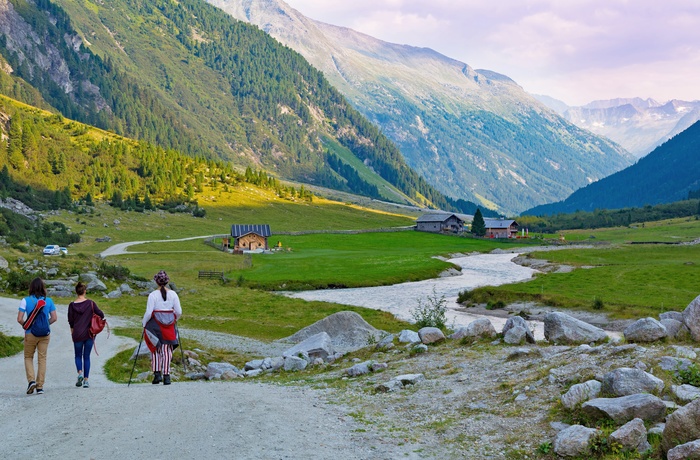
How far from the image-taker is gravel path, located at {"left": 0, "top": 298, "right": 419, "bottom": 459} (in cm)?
1177

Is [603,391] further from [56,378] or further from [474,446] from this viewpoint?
[56,378]

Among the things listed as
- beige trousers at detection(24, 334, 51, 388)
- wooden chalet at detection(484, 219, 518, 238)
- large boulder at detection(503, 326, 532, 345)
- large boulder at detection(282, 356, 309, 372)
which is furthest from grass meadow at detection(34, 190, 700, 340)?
beige trousers at detection(24, 334, 51, 388)

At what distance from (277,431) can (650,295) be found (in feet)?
200

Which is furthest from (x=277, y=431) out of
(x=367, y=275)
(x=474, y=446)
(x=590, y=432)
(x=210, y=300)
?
(x=367, y=275)

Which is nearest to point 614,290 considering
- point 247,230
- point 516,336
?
point 516,336

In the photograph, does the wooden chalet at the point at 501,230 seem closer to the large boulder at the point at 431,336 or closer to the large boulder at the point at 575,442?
the large boulder at the point at 431,336

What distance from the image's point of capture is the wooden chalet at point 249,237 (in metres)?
129

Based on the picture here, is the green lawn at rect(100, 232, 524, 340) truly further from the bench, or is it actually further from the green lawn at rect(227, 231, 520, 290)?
the bench

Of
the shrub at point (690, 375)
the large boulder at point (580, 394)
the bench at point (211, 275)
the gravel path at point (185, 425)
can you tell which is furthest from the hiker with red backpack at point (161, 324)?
the bench at point (211, 275)

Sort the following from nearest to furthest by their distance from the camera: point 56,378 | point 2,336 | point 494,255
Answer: point 56,378
point 2,336
point 494,255

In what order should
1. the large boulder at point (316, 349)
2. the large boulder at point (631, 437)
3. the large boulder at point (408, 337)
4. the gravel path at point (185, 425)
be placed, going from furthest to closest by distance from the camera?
the large boulder at point (316, 349), the large boulder at point (408, 337), the gravel path at point (185, 425), the large boulder at point (631, 437)

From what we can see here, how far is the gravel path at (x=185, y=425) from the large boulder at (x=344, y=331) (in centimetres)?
1848

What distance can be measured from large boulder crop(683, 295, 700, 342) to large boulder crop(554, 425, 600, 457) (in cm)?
967

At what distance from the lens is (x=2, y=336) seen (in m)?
27.4
